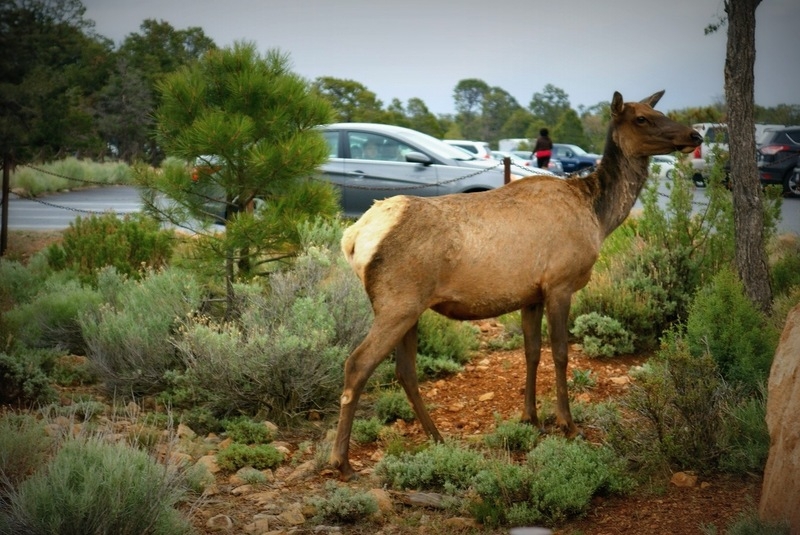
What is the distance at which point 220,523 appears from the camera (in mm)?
5332

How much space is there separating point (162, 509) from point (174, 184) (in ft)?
15.7

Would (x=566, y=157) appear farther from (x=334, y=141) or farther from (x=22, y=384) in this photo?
(x=22, y=384)

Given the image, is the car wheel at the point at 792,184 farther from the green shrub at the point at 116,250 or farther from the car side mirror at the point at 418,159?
the green shrub at the point at 116,250

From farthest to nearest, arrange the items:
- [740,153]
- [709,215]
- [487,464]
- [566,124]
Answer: [566,124] → [709,215] → [740,153] → [487,464]

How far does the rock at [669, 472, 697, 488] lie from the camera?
5.72m

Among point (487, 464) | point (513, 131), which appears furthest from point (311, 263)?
point (513, 131)

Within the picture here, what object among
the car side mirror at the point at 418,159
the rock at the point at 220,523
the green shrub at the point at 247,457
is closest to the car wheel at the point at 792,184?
the car side mirror at the point at 418,159

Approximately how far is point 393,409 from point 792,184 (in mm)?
16267

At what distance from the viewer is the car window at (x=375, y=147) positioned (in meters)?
16.5

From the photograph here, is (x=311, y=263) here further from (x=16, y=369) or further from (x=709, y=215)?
(x=709, y=215)

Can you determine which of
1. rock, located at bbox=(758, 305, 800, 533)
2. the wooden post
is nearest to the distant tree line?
the wooden post

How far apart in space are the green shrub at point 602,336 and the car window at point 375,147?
7.75m

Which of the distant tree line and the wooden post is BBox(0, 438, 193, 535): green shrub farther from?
the wooden post

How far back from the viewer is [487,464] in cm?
588
